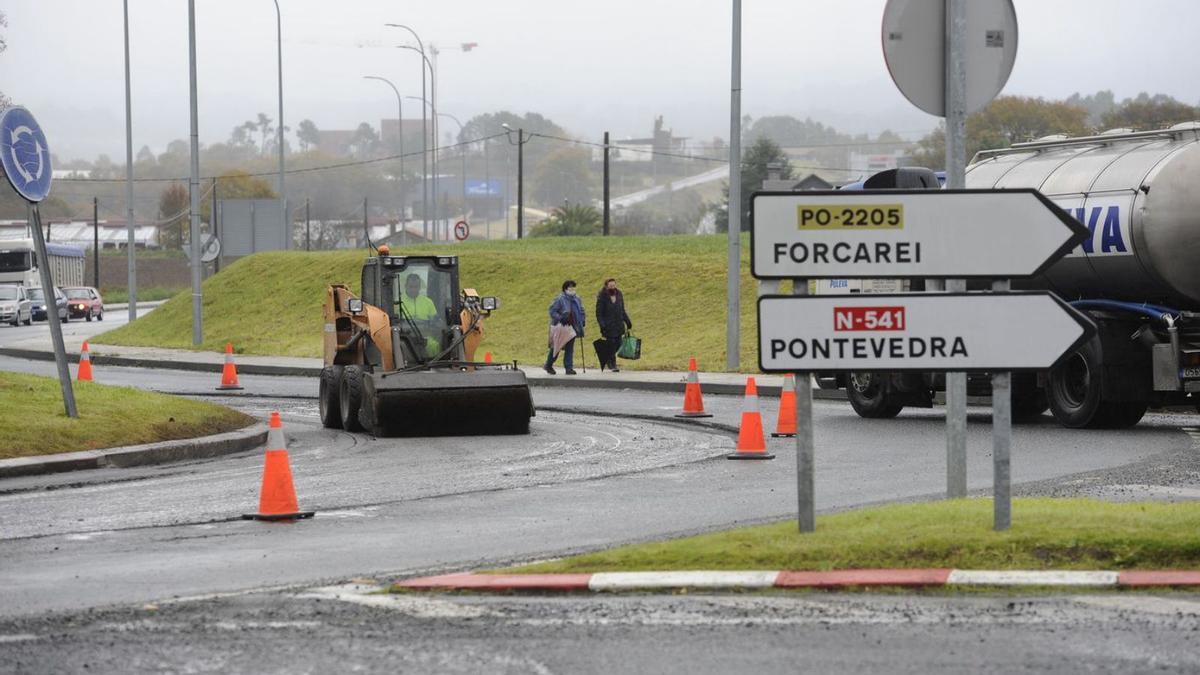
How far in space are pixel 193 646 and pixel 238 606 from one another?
1.01 metres

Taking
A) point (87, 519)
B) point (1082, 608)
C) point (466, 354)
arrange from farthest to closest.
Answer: point (466, 354)
point (87, 519)
point (1082, 608)

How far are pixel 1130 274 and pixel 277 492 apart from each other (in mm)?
10858

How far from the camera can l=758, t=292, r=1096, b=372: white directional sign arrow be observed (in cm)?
930

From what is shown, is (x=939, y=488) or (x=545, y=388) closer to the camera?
(x=939, y=488)

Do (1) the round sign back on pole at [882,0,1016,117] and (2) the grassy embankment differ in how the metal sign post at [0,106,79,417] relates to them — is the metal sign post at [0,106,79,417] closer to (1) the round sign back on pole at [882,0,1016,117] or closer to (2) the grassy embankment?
(1) the round sign back on pole at [882,0,1016,117]

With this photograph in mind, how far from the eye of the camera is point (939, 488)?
1365 cm

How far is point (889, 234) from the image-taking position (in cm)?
941

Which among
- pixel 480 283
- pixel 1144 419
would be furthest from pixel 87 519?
pixel 480 283

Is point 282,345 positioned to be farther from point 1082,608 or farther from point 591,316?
point 1082,608

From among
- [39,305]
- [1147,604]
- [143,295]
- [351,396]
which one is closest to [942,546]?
[1147,604]

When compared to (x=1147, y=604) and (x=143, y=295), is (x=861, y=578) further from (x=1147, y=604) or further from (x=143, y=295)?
(x=143, y=295)

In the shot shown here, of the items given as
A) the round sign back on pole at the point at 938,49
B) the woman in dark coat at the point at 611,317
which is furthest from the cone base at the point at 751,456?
the woman in dark coat at the point at 611,317

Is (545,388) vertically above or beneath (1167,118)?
beneath

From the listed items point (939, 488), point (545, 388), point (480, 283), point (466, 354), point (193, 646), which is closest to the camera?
point (193, 646)
